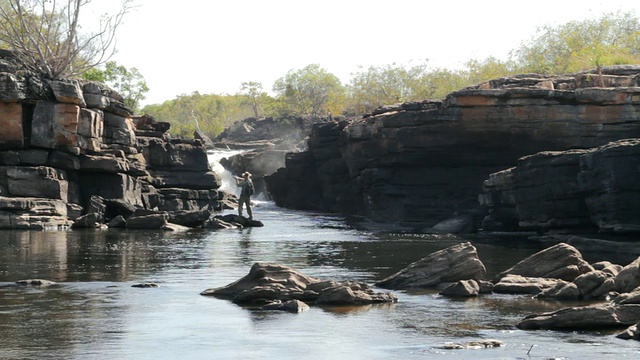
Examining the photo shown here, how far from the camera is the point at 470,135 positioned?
38.8 meters

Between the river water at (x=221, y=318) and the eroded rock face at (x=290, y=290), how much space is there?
335 millimetres

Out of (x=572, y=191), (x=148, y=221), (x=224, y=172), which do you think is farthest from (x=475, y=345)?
(x=224, y=172)

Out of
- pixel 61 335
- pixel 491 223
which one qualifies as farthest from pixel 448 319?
pixel 491 223

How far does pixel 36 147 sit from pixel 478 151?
58.5 feet

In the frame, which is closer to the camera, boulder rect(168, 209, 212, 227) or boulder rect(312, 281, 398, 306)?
boulder rect(312, 281, 398, 306)

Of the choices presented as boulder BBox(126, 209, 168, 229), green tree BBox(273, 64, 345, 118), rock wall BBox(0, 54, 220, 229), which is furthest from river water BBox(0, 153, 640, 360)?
green tree BBox(273, 64, 345, 118)

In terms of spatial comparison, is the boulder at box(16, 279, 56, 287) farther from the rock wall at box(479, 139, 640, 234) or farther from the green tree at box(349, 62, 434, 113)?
the green tree at box(349, 62, 434, 113)

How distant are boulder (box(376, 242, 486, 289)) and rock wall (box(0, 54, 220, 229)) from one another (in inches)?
753

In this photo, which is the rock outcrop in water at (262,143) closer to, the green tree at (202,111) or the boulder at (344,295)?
the green tree at (202,111)

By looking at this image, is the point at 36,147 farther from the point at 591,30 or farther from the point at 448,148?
the point at 591,30

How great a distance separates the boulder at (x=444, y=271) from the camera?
1756 cm

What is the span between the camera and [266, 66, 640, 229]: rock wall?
3675 cm

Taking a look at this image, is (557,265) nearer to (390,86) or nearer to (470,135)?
(470,135)

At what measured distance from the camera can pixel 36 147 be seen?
37969mm
